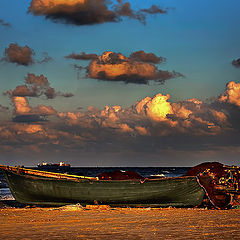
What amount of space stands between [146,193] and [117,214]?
3275 mm

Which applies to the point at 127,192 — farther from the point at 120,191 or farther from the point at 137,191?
the point at 137,191

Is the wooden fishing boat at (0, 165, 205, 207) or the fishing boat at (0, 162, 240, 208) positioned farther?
the wooden fishing boat at (0, 165, 205, 207)

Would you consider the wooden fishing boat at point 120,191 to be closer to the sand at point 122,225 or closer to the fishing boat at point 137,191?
the fishing boat at point 137,191

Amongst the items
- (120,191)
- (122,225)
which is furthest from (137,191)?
(122,225)

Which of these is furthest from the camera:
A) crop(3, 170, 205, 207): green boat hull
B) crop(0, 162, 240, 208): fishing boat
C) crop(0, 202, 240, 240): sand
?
crop(3, 170, 205, 207): green boat hull

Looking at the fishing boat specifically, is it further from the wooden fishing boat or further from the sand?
the sand

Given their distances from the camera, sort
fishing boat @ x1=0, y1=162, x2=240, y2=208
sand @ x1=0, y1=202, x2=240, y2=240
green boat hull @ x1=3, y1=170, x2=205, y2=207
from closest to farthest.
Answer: sand @ x1=0, y1=202, x2=240, y2=240 → fishing boat @ x1=0, y1=162, x2=240, y2=208 → green boat hull @ x1=3, y1=170, x2=205, y2=207

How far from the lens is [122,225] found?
15.5 meters

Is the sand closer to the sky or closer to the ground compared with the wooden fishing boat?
closer to the ground

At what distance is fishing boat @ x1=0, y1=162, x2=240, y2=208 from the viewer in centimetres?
2188

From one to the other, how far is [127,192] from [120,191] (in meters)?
0.37

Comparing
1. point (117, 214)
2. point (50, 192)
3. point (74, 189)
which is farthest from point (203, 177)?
point (50, 192)

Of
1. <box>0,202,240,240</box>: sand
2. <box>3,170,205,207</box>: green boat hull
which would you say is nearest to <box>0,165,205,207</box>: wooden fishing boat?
<box>3,170,205,207</box>: green boat hull

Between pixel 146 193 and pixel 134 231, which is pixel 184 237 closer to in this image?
pixel 134 231
